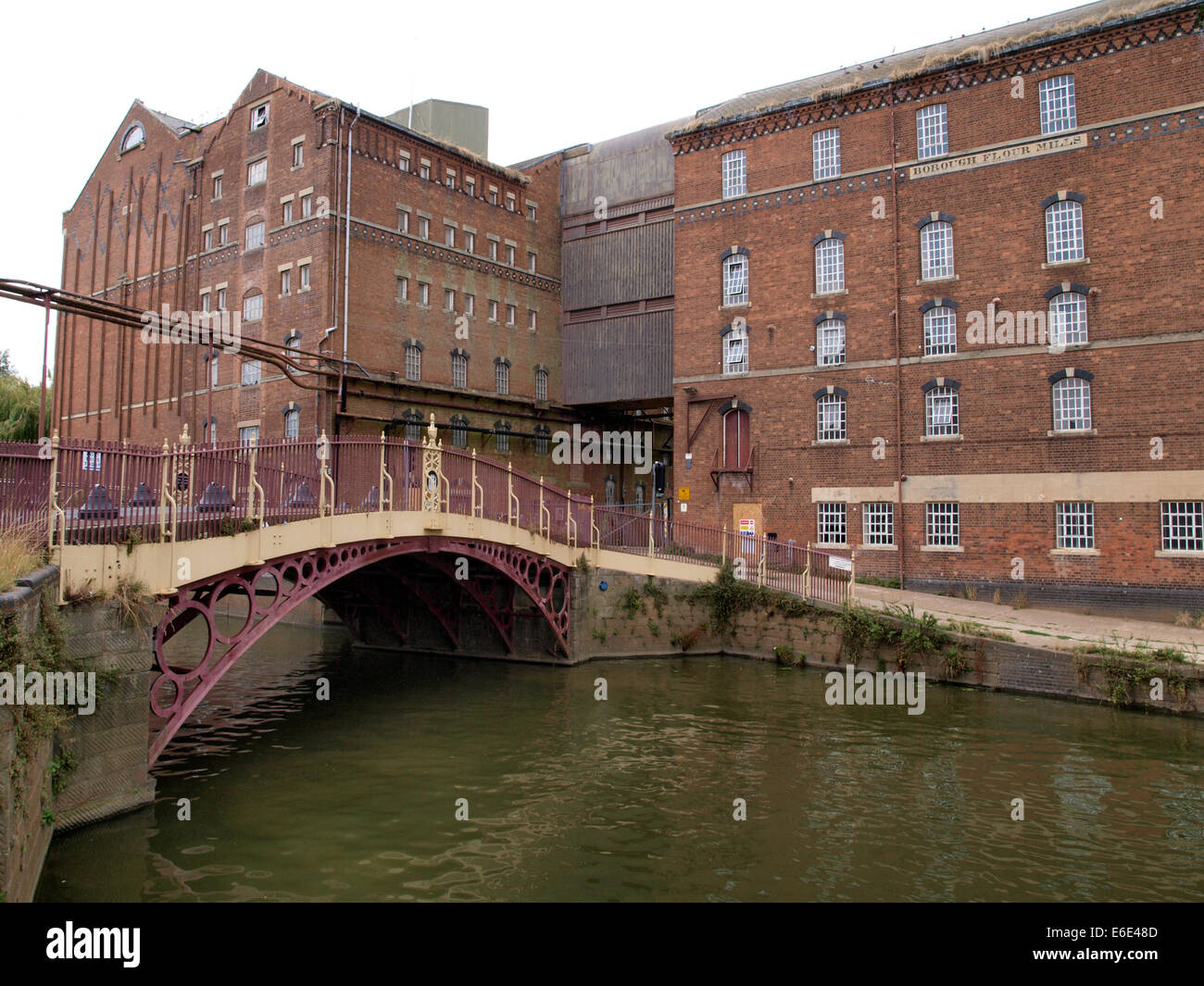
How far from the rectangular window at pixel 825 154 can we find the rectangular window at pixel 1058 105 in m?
5.92

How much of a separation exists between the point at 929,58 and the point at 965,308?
25.6 ft

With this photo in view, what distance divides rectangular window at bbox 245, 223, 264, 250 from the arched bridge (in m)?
14.3

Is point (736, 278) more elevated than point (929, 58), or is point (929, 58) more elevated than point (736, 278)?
point (929, 58)

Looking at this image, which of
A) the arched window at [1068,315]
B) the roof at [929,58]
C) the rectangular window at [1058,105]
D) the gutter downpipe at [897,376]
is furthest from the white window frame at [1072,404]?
the roof at [929,58]

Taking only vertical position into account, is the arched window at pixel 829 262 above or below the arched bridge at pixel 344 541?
above

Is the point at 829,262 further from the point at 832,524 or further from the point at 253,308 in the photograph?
the point at 253,308

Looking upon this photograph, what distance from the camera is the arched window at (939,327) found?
26.1 m

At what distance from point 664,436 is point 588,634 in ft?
74.4

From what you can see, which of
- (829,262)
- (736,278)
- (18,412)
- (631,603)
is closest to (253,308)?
(18,412)

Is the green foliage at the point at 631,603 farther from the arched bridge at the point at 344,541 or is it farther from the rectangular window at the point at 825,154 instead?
the rectangular window at the point at 825,154

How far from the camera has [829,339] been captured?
92.3 ft

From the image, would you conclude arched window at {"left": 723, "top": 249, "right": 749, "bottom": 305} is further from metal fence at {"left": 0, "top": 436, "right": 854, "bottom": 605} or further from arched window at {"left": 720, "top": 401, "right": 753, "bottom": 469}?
metal fence at {"left": 0, "top": 436, "right": 854, "bottom": 605}

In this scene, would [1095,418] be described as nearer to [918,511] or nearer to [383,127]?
[918,511]

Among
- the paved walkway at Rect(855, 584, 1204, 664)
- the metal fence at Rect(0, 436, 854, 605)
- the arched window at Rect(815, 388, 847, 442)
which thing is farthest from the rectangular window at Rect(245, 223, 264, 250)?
the paved walkway at Rect(855, 584, 1204, 664)
